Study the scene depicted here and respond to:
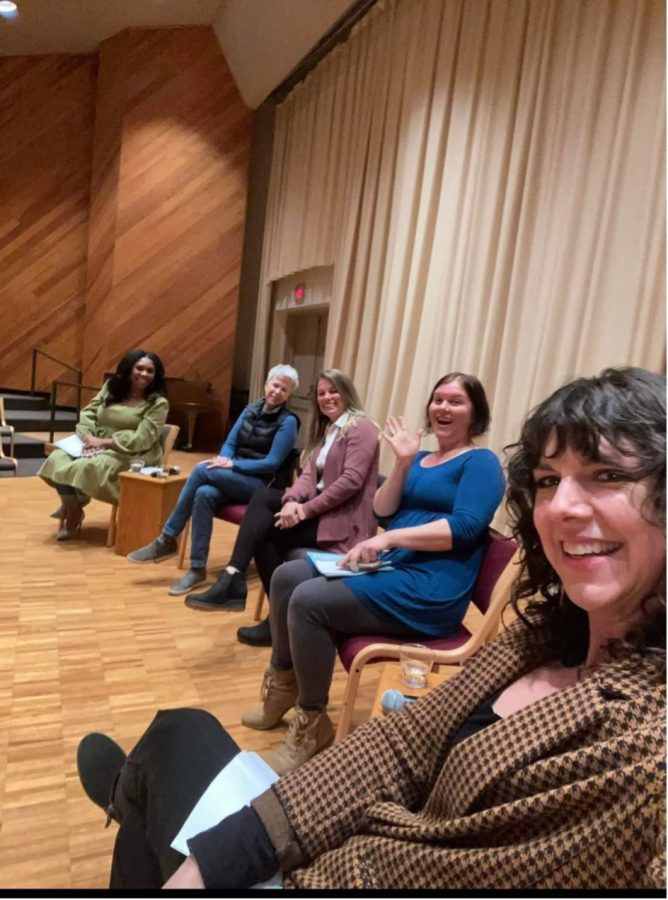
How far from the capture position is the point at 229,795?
0.87m

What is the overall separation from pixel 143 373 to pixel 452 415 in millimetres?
2503

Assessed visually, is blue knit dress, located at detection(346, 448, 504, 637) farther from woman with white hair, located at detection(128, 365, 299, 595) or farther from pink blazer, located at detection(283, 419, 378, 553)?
woman with white hair, located at detection(128, 365, 299, 595)

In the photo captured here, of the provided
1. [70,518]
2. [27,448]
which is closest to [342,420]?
[70,518]

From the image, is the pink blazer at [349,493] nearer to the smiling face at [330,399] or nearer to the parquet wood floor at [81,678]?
the smiling face at [330,399]

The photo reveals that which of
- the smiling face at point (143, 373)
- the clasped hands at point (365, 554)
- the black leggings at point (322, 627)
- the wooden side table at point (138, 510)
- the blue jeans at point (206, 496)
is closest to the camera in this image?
the black leggings at point (322, 627)

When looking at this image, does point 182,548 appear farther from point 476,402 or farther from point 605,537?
point 605,537

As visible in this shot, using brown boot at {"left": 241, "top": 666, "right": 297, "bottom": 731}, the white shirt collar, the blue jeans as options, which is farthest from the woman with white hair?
brown boot at {"left": 241, "top": 666, "right": 297, "bottom": 731}

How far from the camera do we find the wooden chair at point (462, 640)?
1535 millimetres

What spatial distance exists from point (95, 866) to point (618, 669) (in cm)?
132

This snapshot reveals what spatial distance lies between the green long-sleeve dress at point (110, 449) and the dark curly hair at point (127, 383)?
0.15 ft

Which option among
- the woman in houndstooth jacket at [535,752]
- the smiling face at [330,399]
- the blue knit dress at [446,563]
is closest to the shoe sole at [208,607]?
the smiling face at [330,399]

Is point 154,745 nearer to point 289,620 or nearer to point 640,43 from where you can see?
point 289,620

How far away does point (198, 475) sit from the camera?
3.22 meters

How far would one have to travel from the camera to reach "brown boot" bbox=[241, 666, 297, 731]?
1.91 metres
